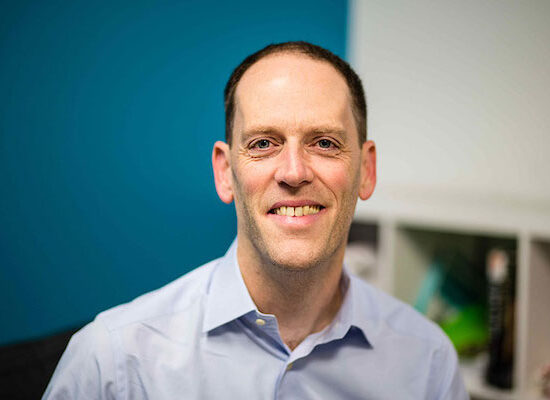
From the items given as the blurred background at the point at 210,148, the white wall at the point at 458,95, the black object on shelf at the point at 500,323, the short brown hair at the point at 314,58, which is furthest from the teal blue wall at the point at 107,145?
the black object on shelf at the point at 500,323

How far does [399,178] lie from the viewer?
2525 millimetres

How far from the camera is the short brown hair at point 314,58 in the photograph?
47.9 inches

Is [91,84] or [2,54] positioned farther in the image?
[91,84]

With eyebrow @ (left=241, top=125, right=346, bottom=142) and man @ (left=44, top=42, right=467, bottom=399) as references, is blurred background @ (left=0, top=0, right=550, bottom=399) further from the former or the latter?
eyebrow @ (left=241, top=125, right=346, bottom=142)

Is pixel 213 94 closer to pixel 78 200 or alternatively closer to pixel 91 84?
pixel 91 84

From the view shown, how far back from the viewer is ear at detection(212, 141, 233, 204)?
1.27m

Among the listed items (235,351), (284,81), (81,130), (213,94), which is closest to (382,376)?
(235,351)

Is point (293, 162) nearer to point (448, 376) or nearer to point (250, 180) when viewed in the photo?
point (250, 180)

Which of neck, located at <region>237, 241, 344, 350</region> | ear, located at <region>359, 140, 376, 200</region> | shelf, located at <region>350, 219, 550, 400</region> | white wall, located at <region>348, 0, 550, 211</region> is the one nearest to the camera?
neck, located at <region>237, 241, 344, 350</region>

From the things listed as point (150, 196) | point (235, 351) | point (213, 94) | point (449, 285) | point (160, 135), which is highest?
point (213, 94)

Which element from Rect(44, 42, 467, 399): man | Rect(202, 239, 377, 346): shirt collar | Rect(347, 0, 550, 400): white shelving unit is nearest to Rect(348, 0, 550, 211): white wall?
Rect(347, 0, 550, 400): white shelving unit

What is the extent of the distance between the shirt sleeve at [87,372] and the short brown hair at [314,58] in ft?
1.71

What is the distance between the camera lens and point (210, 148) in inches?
85.8

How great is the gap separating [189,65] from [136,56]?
0.80ft
